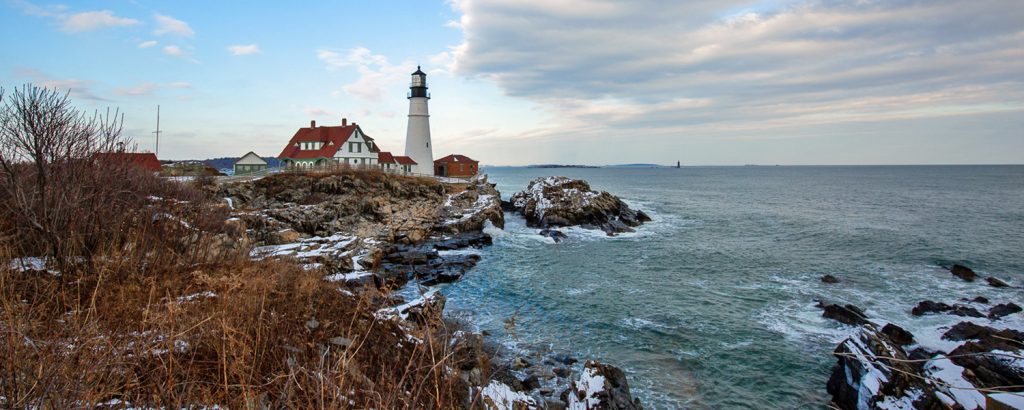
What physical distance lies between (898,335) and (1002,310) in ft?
19.6

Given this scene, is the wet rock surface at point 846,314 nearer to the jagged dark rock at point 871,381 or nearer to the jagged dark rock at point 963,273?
the jagged dark rock at point 871,381

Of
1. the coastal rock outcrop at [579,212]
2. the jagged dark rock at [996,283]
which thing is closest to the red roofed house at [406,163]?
the coastal rock outcrop at [579,212]

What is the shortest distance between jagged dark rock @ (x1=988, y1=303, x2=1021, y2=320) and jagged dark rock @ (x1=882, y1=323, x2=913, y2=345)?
4.69m

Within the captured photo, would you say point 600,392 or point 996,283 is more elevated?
point 996,283

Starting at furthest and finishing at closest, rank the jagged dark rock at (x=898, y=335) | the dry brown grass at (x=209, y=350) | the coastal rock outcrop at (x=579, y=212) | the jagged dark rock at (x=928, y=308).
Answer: the coastal rock outcrop at (x=579, y=212)
the jagged dark rock at (x=928, y=308)
the jagged dark rock at (x=898, y=335)
the dry brown grass at (x=209, y=350)

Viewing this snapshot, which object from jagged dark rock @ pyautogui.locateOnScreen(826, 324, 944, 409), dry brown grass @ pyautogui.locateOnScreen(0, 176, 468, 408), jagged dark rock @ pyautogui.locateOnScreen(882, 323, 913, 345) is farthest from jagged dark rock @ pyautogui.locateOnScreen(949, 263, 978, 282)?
dry brown grass @ pyautogui.locateOnScreen(0, 176, 468, 408)

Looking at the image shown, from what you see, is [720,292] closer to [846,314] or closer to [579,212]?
[846,314]

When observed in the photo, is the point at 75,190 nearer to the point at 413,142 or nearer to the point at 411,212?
the point at 411,212

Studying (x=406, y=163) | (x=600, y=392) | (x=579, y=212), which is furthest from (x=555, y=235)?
(x=406, y=163)

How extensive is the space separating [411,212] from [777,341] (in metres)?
24.4

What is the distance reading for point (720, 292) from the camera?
20234 millimetres

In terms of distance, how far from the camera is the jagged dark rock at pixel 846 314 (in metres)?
16.3

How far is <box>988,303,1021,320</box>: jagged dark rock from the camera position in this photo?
1666 centimetres

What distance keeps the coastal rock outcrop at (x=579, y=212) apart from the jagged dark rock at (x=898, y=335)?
2081cm
